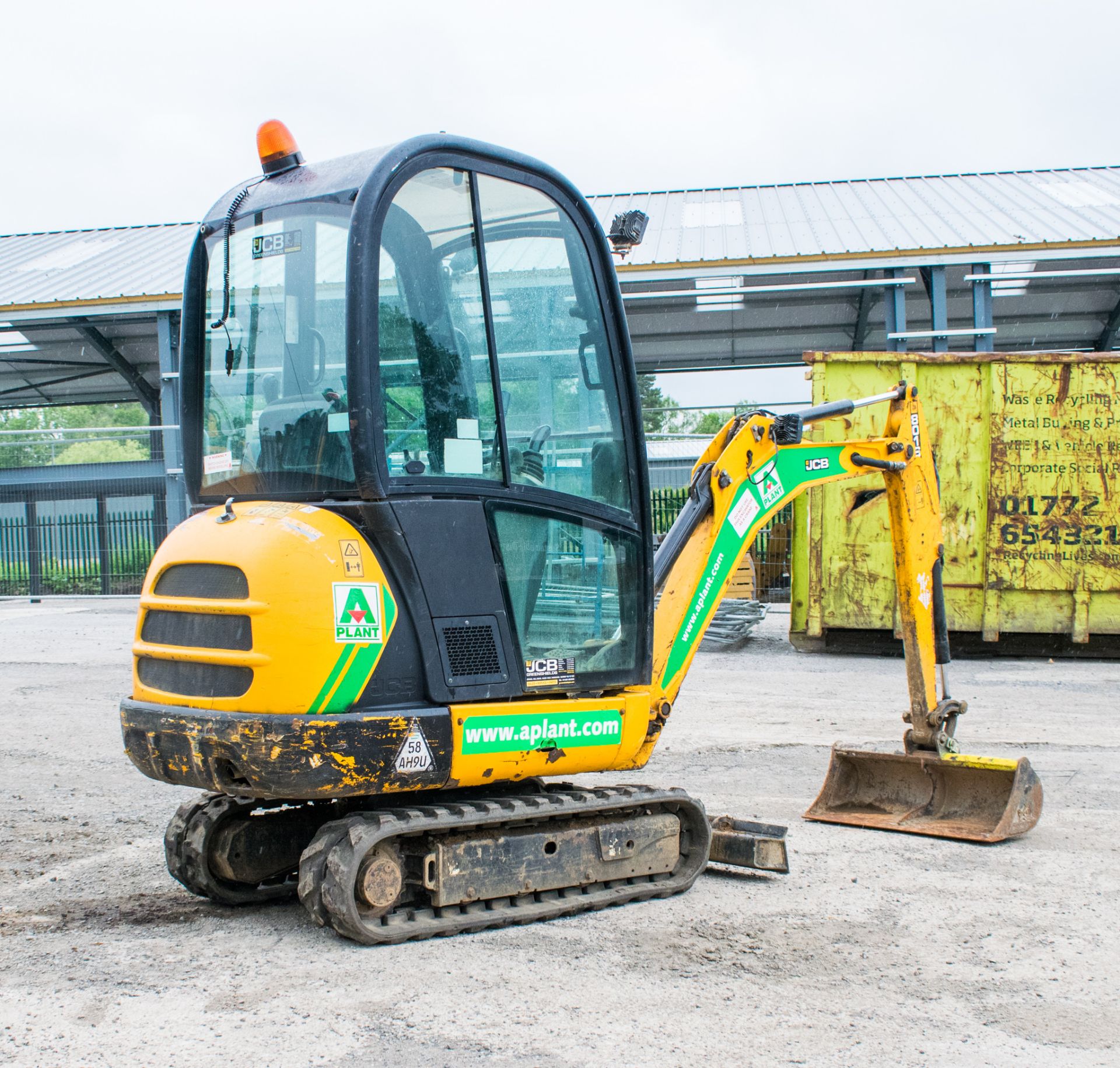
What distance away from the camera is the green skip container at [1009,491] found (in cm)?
1168

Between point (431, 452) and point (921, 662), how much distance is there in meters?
3.05

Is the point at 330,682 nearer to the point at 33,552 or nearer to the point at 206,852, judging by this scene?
the point at 206,852

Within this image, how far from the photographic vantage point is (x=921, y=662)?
19.6 feet

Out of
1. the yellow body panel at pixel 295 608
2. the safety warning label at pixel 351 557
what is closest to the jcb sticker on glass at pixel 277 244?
the yellow body panel at pixel 295 608

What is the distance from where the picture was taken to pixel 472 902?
4301 millimetres

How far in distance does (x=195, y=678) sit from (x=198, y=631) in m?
0.16

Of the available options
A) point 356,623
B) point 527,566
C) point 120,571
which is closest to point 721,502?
point 527,566

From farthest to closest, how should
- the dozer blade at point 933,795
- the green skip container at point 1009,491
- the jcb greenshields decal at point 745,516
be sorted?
the green skip container at point 1009,491, the dozer blade at point 933,795, the jcb greenshields decal at point 745,516

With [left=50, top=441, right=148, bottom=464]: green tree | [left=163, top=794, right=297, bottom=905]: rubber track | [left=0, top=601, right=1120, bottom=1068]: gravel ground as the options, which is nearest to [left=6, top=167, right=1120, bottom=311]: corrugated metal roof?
[left=50, top=441, right=148, bottom=464]: green tree

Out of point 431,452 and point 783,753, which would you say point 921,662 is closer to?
point 783,753

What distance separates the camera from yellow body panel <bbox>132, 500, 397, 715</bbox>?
3.86m

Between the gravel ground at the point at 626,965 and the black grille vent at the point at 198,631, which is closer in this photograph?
the gravel ground at the point at 626,965

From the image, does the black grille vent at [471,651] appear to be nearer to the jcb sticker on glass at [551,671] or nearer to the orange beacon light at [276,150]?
the jcb sticker on glass at [551,671]

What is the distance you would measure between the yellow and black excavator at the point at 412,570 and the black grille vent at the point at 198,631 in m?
0.01
